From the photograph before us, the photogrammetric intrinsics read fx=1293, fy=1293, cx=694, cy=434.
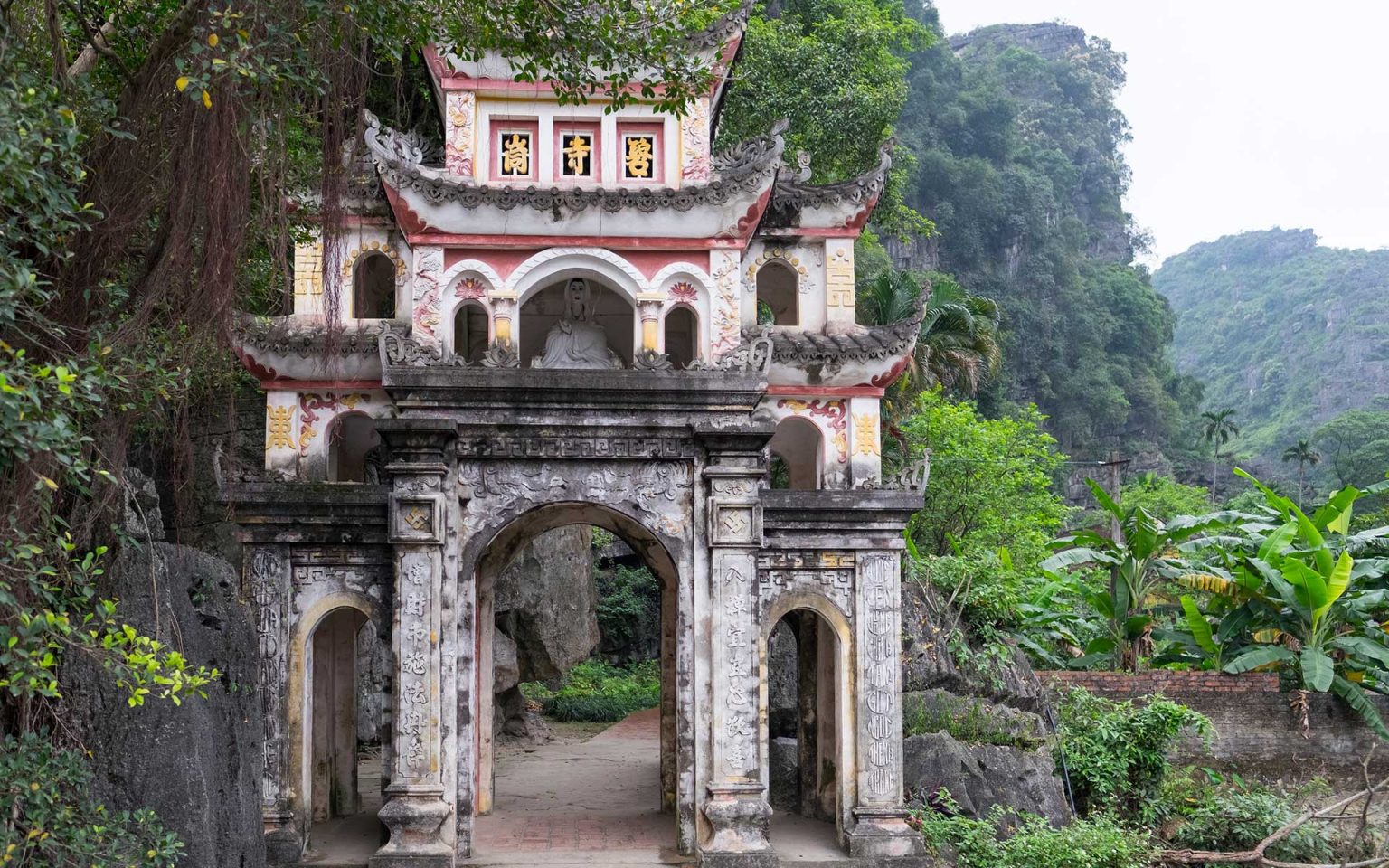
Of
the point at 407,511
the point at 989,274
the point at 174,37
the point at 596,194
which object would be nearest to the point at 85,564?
the point at 174,37

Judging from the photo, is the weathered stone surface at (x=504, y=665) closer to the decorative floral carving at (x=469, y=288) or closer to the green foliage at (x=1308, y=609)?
the decorative floral carving at (x=469, y=288)

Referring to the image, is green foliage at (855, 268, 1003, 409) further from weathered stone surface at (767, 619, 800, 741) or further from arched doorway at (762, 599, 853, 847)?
arched doorway at (762, 599, 853, 847)

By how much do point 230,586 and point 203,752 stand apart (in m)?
1.50

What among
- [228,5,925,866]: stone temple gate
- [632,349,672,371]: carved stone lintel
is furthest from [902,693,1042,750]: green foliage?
[632,349,672,371]: carved stone lintel

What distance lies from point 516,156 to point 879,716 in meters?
7.27

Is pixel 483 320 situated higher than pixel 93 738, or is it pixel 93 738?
pixel 483 320

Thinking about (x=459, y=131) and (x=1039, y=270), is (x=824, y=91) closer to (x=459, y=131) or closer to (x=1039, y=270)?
(x=459, y=131)

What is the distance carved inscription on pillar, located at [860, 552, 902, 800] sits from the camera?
45.0 feet

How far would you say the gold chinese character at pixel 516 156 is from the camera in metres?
14.2

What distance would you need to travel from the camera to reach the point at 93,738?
7.93 meters

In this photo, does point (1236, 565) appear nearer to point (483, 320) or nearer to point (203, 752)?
point (483, 320)

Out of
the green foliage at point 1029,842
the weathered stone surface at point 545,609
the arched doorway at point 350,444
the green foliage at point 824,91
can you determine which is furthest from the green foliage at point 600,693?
the green foliage at point 824,91

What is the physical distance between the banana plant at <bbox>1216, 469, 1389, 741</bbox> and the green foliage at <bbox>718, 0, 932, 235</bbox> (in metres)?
9.59

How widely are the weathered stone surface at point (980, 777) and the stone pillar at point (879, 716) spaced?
1140 millimetres
